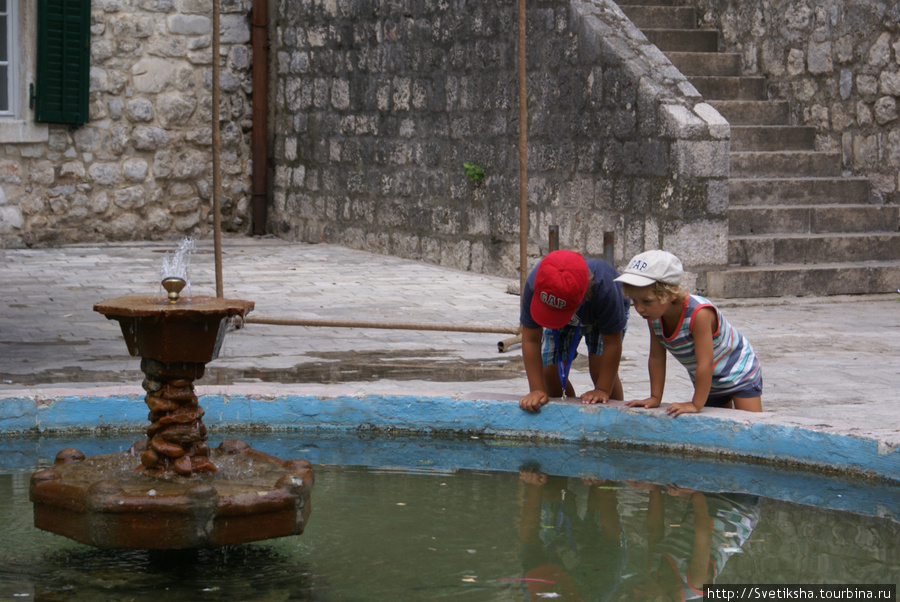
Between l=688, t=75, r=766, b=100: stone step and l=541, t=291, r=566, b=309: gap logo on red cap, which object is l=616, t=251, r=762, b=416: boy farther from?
l=688, t=75, r=766, b=100: stone step

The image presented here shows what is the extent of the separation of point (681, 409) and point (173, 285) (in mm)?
1858

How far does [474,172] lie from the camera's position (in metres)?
9.63

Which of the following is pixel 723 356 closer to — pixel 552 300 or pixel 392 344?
pixel 552 300

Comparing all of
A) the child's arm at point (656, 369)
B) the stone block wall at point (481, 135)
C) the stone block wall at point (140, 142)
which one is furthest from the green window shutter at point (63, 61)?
the child's arm at point (656, 369)

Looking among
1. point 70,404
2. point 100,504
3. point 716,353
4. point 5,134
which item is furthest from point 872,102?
point 5,134

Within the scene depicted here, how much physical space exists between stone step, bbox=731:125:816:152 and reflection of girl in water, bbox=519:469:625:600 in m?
5.50

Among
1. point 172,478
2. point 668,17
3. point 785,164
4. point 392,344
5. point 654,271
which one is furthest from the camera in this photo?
point 668,17

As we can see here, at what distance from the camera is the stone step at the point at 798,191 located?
8469 millimetres

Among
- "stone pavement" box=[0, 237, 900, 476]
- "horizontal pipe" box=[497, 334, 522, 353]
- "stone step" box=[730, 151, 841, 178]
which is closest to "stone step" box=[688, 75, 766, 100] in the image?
"stone step" box=[730, 151, 841, 178]

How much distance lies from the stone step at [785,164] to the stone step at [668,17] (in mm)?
1820

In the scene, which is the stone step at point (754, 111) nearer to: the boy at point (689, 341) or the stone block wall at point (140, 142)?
the boy at point (689, 341)

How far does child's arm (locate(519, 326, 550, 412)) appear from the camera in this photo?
4.23m

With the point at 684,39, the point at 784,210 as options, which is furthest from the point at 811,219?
the point at 684,39

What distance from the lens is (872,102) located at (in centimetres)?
834
